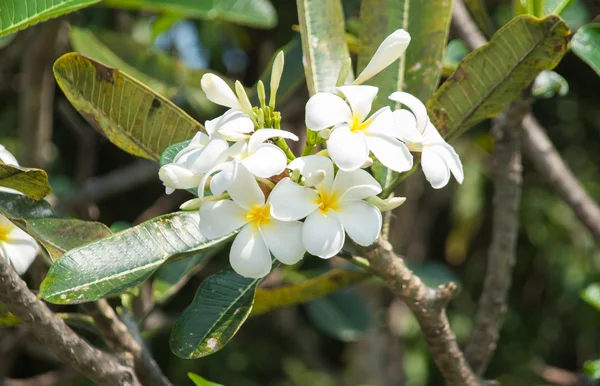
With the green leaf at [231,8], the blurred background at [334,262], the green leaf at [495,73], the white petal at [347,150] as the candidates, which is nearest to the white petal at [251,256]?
the white petal at [347,150]

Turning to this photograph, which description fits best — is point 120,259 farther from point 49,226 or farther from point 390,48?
point 390,48

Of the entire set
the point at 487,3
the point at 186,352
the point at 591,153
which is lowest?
the point at 591,153

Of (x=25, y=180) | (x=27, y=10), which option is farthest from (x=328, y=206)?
(x=27, y=10)

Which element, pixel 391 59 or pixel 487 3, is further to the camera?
pixel 487 3

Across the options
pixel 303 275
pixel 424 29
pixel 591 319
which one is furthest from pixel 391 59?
pixel 591 319

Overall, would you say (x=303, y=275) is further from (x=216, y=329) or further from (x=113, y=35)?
(x=216, y=329)

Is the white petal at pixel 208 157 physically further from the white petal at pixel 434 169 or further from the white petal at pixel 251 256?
the white petal at pixel 434 169

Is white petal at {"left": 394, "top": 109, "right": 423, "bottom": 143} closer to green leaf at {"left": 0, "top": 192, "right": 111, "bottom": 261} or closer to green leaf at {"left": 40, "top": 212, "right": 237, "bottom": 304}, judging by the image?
green leaf at {"left": 40, "top": 212, "right": 237, "bottom": 304}
